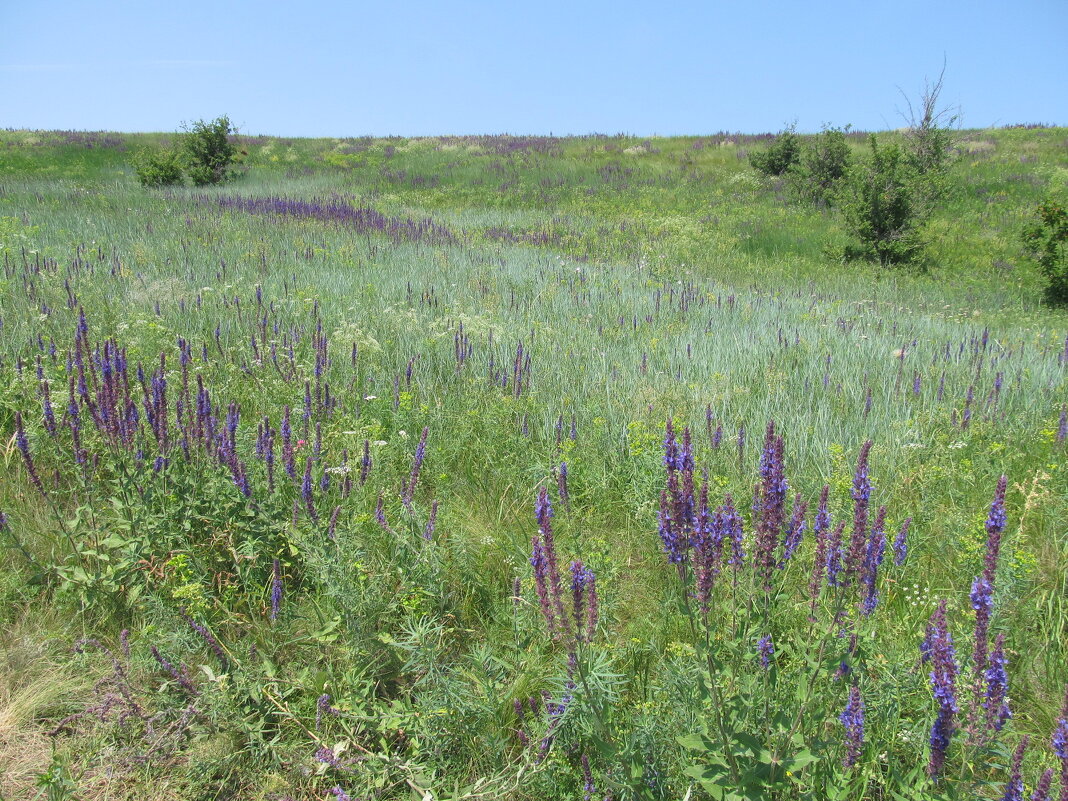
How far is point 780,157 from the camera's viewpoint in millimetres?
21172

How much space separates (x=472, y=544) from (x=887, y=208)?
13.2m

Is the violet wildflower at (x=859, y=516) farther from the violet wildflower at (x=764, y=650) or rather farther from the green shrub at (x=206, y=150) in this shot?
the green shrub at (x=206, y=150)

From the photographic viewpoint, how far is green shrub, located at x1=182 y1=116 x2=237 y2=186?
69.0ft

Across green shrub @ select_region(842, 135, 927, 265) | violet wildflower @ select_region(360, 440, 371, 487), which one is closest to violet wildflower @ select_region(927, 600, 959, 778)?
violet wildflower @ select_region(360, 440, 371, 487)

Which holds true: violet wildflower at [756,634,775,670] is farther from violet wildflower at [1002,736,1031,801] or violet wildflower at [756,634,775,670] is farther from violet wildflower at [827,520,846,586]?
violet wildflower at [1002,736,1031,801]

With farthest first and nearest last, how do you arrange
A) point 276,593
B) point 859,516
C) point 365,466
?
point 365,466 < point 276,593 < point 859,516

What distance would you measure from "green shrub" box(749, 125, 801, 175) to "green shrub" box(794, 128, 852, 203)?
228cm

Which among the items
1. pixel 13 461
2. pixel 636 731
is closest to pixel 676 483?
pixel 636 731

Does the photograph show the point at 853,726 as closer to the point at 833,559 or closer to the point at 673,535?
the point at 833,559

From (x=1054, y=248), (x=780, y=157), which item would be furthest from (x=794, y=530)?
(x=780, y=157)

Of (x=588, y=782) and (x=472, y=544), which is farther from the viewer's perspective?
(x=472, y=544)

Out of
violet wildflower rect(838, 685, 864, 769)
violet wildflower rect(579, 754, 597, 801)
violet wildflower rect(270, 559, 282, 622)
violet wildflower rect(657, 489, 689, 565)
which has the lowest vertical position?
violet wildflower rect(579, 754, 597, 801)

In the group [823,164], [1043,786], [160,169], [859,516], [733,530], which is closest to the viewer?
[1043,786]

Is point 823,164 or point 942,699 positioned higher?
point 823,164
